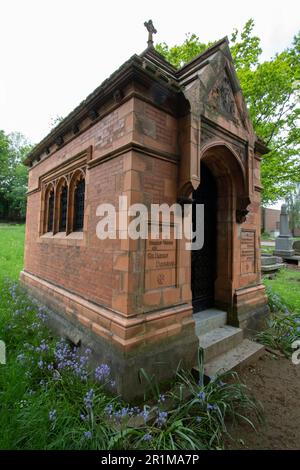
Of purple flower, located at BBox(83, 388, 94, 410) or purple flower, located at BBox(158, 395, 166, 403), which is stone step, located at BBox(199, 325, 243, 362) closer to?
purple flower, located at BBox(158, 395, 166, 403)

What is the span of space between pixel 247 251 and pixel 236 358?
245 centimetres

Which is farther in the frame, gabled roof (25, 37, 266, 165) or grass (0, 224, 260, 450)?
gabled roof (25, 37, 266, 165)

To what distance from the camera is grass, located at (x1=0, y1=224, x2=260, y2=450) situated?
245 centimetres

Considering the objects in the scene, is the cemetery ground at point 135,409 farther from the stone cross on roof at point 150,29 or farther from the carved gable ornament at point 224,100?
the stone cross on roof at point 150,29

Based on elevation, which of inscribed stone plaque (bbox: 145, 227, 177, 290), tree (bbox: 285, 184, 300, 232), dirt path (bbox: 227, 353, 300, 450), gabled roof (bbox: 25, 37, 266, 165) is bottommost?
dirt path (bbox: 227, 353, 300, 450)

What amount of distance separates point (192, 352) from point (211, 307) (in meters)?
1.66

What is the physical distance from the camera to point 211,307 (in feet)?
17.3

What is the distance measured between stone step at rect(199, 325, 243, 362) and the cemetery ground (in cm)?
46

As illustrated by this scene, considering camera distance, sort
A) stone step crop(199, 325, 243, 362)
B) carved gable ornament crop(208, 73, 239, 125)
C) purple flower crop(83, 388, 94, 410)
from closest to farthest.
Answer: purple flower crop(83, 388, 94, 410), stone step crop(199, 325, 243, 362), carved gable ornament crop(208, 73, 239, 125)

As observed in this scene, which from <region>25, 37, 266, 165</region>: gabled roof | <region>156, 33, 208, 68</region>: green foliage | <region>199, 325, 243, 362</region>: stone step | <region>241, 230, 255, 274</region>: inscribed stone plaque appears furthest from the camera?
<region>156, 33, 208, 68</region>: green foliage

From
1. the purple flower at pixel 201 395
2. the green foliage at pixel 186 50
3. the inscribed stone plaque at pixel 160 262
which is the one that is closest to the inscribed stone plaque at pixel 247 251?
the inscribed stone plaque at pixel 160 262

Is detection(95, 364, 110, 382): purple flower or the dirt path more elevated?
detection(95, 364, 110, 382): purple flower

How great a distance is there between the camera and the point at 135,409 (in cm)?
295

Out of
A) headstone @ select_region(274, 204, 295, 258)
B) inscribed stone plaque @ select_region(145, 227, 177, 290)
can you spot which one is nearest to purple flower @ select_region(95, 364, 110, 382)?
inscribed stone plaque @ select_region(145, 227, 177, 290)
